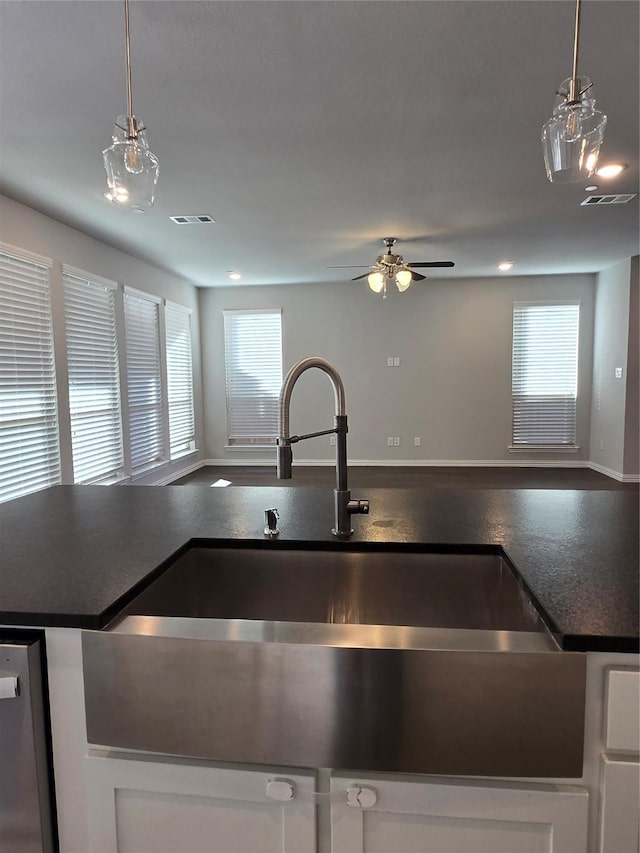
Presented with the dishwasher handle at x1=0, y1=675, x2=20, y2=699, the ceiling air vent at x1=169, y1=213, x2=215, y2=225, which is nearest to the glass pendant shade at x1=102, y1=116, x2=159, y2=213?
the dishwasher handle at x1=0, y1=675, x2=20, y2=699

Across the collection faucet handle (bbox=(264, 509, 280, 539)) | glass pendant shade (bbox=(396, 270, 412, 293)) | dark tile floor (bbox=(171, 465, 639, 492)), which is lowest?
dark tile floor (bbox=(171, 465, 639, 492))

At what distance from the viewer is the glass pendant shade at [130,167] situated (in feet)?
4.38

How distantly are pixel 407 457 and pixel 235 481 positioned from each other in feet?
8.36

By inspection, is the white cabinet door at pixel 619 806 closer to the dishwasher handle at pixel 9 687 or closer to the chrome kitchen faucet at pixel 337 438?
the chrome kitchen faucet at pixel 337 438

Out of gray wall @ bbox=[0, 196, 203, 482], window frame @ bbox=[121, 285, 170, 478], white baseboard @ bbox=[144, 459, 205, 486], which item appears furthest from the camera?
white baseboard @ bbox=[144, 459, 205, 486]

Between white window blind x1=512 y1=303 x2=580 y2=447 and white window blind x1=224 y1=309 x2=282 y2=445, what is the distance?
135 inches

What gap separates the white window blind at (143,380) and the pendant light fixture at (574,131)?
490cm

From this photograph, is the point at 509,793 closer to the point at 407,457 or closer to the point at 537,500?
the point at 537,500

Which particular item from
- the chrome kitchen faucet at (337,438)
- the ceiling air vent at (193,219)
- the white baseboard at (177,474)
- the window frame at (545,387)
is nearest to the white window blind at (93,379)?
the white baseboard at (177,474)

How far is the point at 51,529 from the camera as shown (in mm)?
1457

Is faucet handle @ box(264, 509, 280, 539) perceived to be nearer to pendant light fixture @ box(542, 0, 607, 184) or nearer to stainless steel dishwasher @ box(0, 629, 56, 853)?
stainless steel dishwasher @ box(0, 629, 56, 853)

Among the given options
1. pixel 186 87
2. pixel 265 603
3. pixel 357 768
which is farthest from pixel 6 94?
pixel 357 768

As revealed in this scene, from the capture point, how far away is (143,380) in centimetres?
579

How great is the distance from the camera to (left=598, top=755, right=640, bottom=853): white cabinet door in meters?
0.81
